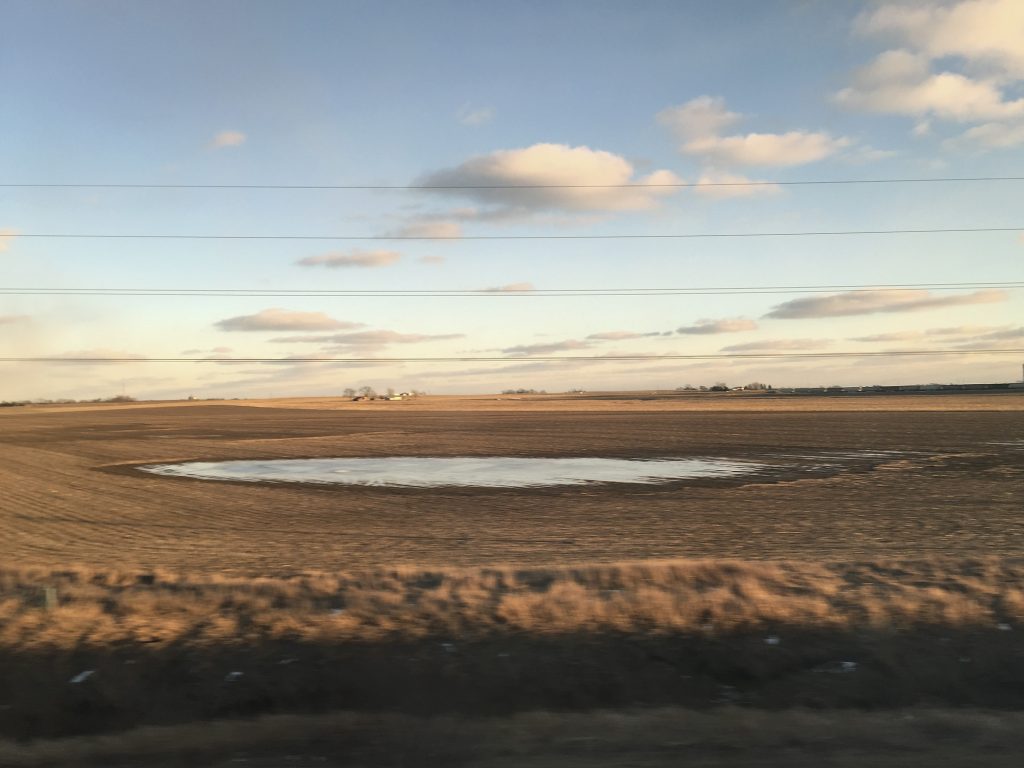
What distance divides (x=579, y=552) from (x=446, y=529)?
14.1ft

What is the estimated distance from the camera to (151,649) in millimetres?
7688

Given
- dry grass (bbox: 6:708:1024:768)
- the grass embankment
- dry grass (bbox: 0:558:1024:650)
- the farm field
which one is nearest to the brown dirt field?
the farm field

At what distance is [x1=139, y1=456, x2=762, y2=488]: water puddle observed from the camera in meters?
27.5

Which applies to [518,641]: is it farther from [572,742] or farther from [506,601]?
[572,742]

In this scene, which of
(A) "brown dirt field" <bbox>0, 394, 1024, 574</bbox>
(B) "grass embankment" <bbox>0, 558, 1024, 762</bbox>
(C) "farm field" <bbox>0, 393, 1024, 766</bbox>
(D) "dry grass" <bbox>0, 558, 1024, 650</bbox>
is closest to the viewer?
(C) "farm field" <bbox>0, 393, 1024, 766</bbox>

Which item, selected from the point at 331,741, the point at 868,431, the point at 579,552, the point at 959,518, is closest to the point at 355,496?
the point at 579,552

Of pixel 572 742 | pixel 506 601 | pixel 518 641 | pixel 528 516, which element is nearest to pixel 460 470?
pixel 528 516

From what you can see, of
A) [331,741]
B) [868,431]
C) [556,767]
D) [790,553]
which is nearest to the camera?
[556,767]

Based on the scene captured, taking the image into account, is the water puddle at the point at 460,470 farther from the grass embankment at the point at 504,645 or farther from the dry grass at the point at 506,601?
the grass embankment at the point at 504,645

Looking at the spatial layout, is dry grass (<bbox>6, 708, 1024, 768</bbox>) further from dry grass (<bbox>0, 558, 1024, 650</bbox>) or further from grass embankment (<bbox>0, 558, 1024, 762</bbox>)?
dry grass (<bbox>0, 558, 1024, 650</bbox>)

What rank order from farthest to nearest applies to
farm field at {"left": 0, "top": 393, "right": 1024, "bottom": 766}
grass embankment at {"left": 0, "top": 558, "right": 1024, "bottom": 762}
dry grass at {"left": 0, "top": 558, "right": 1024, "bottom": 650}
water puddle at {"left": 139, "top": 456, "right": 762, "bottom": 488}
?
water puddle at {"left": 139, "top": 456, "right": 762, "bottom": 488} < dry grass at {"left": 0, "top": 558, "right": 1024, "bottom": 650} < grass embankment at {"left": 0, "top": 558, "right": 1024, "bottom": 762} < farm field at {"left": 0, "top": 393, "right": 1024, "bottom": 766}

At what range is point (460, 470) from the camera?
103ft

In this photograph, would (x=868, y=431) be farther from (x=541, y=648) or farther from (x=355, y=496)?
(x=541, y=648)

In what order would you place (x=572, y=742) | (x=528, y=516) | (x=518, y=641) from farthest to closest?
(x=528, y=516) < (x=518, y=641) < (x=572, y=742)
